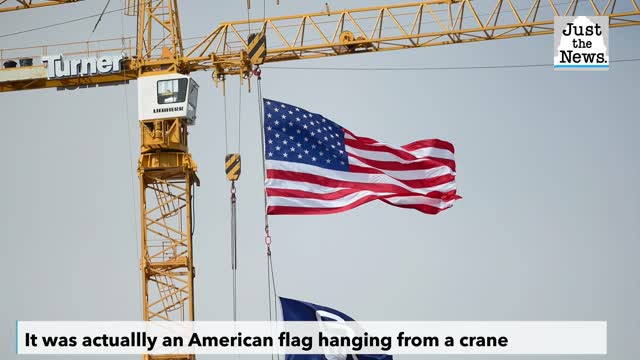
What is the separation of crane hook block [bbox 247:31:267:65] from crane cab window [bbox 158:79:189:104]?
451cm

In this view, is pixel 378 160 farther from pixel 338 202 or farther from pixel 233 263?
pixel 233 263

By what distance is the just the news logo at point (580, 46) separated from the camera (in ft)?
199

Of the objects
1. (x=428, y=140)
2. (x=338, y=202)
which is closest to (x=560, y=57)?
(x=428, y=140)

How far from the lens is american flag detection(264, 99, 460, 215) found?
46.7 metres

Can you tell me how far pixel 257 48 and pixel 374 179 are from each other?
1365 cm

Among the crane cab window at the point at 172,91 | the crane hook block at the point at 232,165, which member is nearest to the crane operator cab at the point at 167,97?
the crane cab window at the point at 172,91

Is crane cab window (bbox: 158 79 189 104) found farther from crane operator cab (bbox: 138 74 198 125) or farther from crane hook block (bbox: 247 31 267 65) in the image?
crane hook block (bbox: 247 31 267 65)

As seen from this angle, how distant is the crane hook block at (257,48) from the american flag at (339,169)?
1124 cm

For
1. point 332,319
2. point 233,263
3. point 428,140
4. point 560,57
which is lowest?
point 332,319

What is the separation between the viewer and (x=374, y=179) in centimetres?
4906

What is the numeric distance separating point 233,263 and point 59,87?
19.8m

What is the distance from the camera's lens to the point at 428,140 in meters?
50.2

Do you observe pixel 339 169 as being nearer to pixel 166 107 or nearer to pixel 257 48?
pixel 257 48

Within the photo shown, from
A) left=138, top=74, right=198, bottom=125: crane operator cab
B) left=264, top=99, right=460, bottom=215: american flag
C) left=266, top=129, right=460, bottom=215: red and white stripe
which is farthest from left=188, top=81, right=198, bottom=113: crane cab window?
left=266, top=129, right=460, bottom=215: red and white stripe
